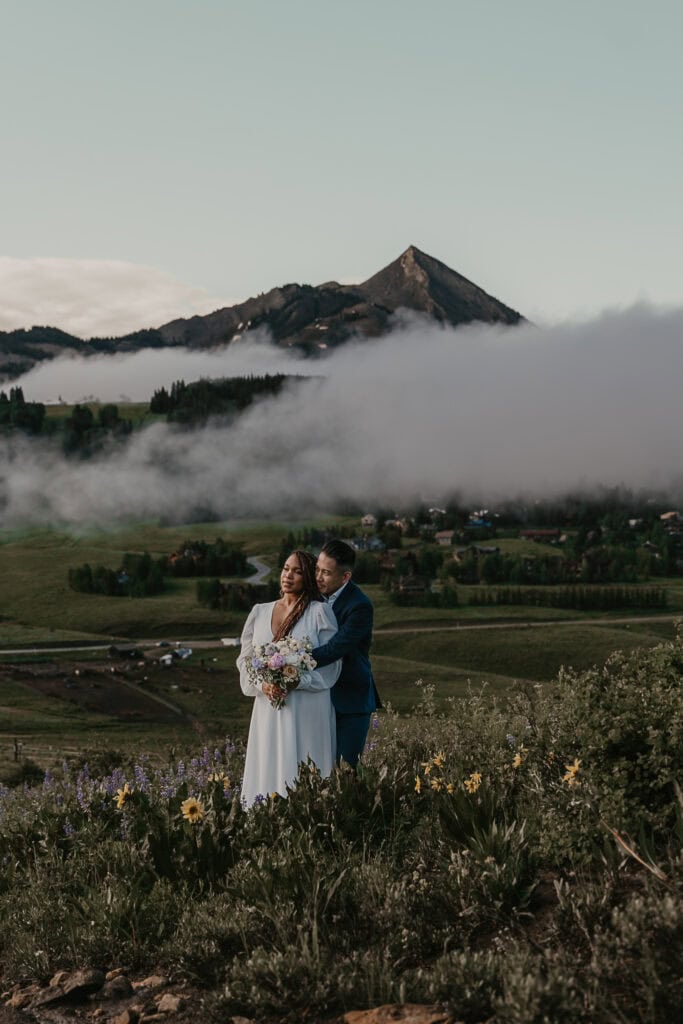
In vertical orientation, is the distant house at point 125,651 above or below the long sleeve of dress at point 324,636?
below

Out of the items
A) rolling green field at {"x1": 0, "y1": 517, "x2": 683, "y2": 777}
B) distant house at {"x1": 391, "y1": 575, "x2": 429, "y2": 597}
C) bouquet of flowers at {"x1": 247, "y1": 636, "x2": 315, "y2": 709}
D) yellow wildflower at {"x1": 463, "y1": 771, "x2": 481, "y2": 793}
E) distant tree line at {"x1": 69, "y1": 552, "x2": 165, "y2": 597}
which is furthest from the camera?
distant tree line at {"x1": 69, "y1": 552, "x2": 165, "y2": 597}

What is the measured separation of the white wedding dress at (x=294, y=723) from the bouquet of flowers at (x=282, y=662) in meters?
0.09

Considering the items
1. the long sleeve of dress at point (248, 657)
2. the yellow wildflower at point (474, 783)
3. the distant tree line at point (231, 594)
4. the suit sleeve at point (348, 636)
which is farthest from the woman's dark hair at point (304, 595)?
the distant tree line at point (231, 594)

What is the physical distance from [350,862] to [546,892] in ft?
3.87

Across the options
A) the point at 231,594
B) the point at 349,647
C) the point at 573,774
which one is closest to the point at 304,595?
the point at 349,647

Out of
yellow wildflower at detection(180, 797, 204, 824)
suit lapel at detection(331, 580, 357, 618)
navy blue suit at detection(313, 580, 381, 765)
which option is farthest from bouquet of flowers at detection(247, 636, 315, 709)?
yellow wildflower at detection(180, 797, 204, 824)

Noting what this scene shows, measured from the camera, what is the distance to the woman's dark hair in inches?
338

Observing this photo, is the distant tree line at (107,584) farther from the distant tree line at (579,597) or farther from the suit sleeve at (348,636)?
the suit sleeve at (348,636)

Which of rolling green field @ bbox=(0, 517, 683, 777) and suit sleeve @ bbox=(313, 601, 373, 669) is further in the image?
rolling green field @ bbox=(0, 517, 683, 777)

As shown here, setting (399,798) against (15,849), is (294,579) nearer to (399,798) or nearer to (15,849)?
(399,798)

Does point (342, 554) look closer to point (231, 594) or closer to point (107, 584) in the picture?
point (231, 594)

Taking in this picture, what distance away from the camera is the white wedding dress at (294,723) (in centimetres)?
847

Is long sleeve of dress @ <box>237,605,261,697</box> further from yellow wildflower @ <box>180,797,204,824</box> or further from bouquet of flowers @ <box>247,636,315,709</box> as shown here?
yellow wildflower @ <box>180,797,204,824</box>

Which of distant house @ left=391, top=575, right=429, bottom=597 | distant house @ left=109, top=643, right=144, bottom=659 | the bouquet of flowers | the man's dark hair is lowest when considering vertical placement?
distant house @ left=109, top=643, right=144, bottom=659
